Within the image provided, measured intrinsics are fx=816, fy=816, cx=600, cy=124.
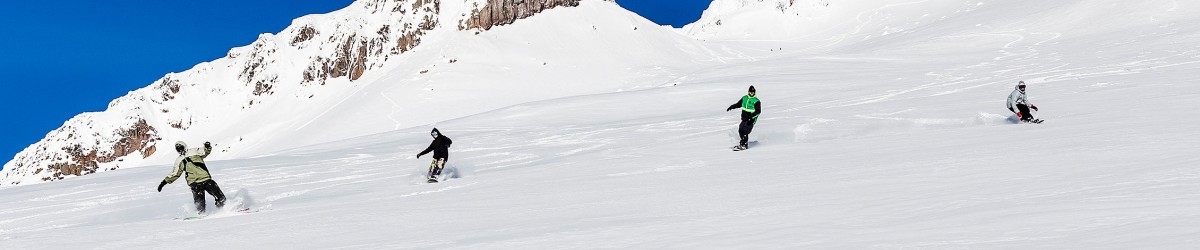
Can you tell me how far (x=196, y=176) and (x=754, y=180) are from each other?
26.0 ft

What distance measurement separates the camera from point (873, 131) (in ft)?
58.2

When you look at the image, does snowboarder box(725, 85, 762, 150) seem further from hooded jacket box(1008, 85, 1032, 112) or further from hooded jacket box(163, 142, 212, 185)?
hooded jacket box(163, 142, 212, 185)

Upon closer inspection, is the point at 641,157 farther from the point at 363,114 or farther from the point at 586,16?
the point at 586,16

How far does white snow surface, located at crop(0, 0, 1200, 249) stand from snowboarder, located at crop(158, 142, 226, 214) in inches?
15.9

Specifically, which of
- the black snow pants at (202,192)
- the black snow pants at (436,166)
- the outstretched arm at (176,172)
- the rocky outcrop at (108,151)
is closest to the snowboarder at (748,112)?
the black snow pants at (436,166)

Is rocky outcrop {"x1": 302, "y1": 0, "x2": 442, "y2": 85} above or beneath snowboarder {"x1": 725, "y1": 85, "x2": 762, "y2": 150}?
above

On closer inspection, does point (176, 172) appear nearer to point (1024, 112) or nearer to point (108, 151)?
point (1024, 112)

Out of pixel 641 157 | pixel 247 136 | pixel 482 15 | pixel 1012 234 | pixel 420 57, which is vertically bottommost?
pixel 1012 234

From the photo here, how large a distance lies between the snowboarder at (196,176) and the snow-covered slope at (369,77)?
131 feet

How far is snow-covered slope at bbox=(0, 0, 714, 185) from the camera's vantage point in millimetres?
58562

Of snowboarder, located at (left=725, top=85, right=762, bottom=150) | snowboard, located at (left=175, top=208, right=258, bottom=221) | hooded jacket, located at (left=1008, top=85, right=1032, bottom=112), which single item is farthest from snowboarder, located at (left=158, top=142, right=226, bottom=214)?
hooded jacket, located at (left=1008, top=85, right=1032, bottom=112)

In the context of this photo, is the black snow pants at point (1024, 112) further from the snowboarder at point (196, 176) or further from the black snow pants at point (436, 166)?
the snowboarder at point (196, 176)

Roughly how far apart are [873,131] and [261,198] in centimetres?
1236

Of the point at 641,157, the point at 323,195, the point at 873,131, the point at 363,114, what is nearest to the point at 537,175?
the point at 641,157
